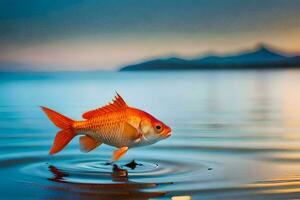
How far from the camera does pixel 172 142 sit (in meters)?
3.64

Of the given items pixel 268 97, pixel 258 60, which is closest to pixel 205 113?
pixel 258 60

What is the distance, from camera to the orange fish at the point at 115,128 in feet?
8.23

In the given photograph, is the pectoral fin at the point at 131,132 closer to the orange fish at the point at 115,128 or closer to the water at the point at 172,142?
the orange fish at the point at 115,128

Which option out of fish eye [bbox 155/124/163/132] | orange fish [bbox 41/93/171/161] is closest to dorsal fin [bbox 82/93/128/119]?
orange fish [bbox 41/93/171/161]

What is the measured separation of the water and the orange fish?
0.14 meters

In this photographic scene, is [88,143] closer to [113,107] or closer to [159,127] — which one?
[113,107]

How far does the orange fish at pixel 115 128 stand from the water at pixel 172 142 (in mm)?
143

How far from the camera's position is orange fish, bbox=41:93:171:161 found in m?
2.51

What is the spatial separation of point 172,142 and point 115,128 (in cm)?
113

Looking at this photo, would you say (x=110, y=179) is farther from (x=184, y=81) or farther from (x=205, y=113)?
(x=184, y=81)

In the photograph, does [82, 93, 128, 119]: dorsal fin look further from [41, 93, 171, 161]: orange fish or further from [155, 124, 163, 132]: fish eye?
A: [155, 124, 163, 132]: fish eye

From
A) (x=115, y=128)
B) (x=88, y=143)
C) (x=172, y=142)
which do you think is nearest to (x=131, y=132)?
(x=115, y=128)

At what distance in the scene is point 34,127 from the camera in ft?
13.6

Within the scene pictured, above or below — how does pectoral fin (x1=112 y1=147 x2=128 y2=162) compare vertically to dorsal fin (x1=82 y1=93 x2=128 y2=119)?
below
